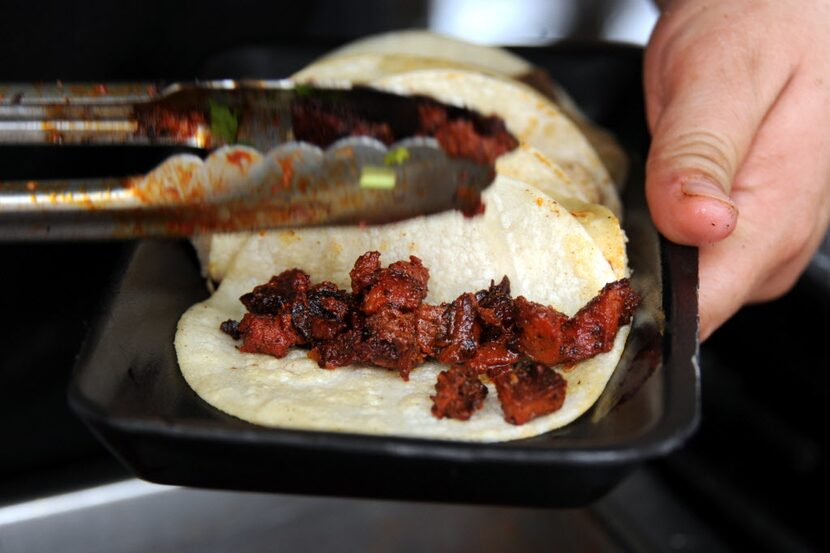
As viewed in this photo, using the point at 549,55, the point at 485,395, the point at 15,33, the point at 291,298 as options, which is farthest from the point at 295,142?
the point at 549,55

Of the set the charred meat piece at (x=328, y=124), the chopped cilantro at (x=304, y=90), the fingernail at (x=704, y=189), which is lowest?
the fingernail at (x=704, y=189)

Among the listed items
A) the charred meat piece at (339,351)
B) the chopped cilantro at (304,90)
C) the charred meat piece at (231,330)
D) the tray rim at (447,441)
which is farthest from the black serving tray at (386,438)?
the chopped cilantro at (304,90)

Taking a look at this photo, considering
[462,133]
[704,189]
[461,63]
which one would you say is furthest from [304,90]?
[461,63]

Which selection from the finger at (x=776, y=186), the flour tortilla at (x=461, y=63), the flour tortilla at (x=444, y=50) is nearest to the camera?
the finger at (x=776, y=186)

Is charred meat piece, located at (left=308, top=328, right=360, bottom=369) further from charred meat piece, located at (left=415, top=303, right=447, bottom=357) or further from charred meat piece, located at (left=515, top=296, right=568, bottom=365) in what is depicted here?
charred meat piece, located at (left=515, top=296, right=568, bottom=365)

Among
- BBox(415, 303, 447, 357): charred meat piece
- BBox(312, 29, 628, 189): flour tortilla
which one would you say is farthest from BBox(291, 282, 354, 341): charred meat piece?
BBox(312, 29, 628, 189): flour tortilla

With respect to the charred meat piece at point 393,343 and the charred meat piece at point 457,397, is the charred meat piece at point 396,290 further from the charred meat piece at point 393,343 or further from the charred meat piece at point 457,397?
the charred meat piece at point 457,397

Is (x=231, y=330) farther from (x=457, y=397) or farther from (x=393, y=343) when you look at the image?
(x=457, y=397)
